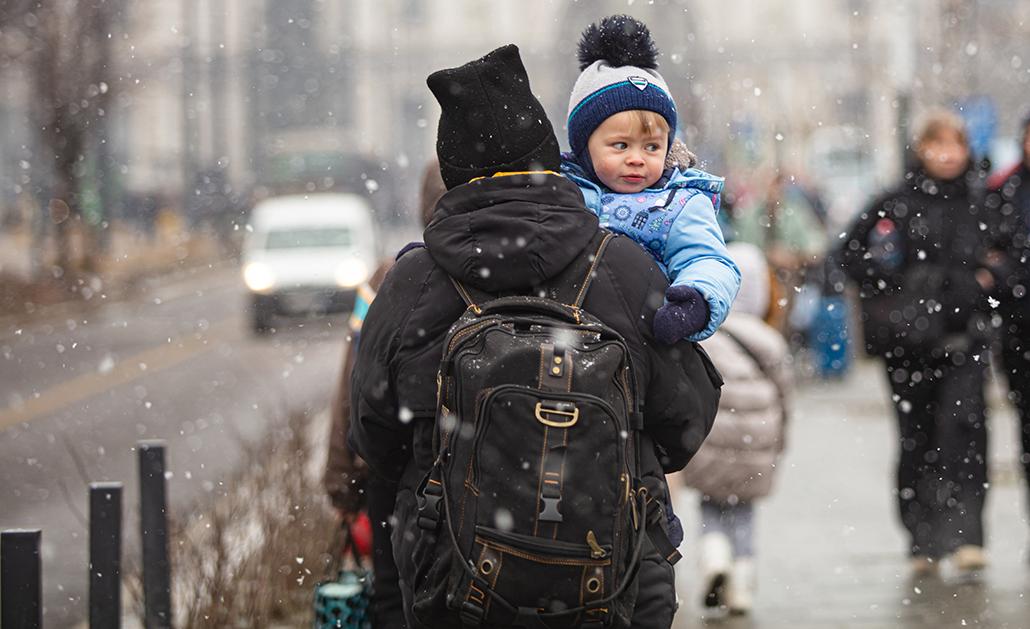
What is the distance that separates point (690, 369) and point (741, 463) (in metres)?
3.01

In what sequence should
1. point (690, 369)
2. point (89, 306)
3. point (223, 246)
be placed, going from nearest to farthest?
point (690, 369) → point (89, 306) → point (223, 246)

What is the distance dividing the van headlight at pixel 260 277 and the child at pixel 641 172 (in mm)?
20528

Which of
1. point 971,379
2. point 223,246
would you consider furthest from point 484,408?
point 223,246

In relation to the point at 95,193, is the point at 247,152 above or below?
above

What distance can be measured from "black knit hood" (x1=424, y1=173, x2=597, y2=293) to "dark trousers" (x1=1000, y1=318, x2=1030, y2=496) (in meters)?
4.44

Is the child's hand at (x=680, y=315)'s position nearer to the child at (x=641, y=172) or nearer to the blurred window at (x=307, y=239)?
the child at (x=641, y=172)

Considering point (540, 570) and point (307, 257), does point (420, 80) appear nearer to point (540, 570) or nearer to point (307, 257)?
point (307, 257)

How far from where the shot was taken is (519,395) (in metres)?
3.21

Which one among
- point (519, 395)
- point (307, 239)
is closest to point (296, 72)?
point (307, 239)

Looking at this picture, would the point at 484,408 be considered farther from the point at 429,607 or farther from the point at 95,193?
the point at 95,193

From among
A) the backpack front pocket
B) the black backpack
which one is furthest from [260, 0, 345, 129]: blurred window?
the backpack front pocket

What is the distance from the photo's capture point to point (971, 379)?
24.4 ft

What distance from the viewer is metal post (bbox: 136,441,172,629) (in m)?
5.43

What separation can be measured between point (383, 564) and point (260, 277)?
65.4 feet
